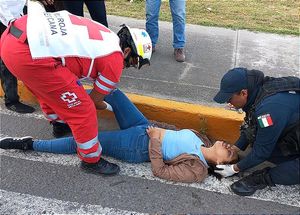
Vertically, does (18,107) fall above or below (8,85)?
below

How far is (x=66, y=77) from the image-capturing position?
2.84 m

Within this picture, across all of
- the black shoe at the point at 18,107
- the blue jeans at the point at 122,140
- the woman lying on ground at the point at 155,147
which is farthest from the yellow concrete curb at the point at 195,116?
the black shoe at the point at 18,107

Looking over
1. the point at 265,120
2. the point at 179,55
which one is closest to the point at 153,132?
the point at 265,120

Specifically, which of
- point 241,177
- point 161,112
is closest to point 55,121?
point 161,112

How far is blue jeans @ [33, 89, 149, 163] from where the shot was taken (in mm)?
3328

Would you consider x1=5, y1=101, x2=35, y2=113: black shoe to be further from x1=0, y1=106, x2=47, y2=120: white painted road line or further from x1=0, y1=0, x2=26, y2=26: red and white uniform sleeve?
x1=0, y1=0, x2=26, y2=26: red and white uniform sleeve

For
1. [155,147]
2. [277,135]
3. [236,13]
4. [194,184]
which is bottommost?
[194,184]

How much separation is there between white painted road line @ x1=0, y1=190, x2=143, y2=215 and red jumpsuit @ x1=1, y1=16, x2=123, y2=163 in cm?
46

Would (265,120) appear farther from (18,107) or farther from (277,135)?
(18,107)

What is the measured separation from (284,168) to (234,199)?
17.1 inches

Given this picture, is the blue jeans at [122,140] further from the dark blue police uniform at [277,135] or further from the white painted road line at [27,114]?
the dark blue police uniform at [277,135]

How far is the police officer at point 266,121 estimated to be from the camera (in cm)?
276

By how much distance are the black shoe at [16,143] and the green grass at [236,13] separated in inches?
137

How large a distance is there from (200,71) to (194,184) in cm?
199
